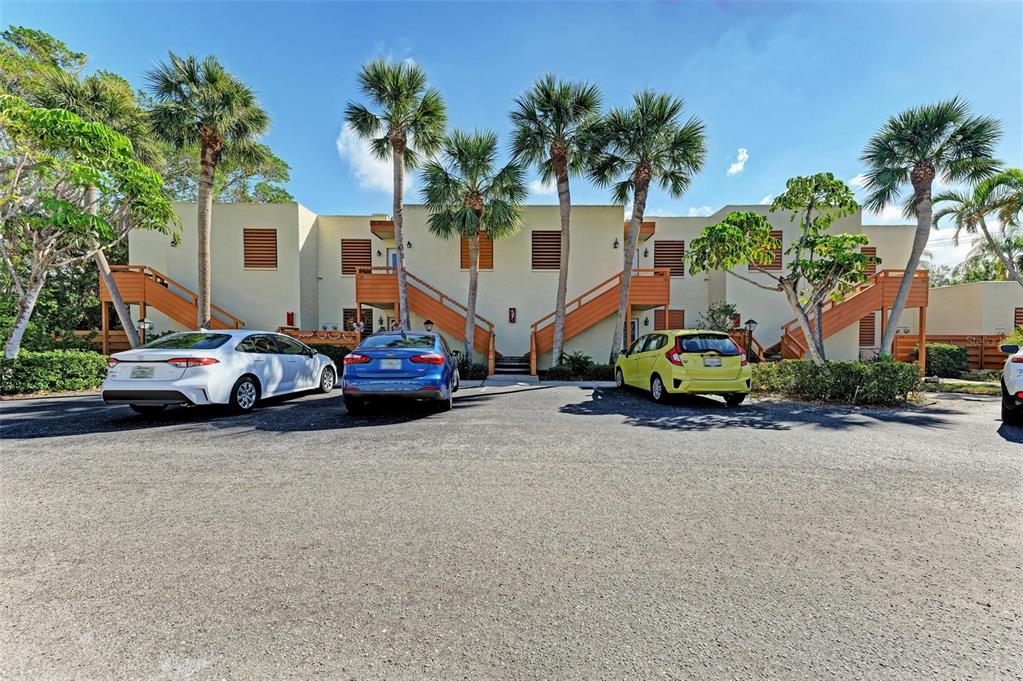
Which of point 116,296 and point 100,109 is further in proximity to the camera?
point 116,296

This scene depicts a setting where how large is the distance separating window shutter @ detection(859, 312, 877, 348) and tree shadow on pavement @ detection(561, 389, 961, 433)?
12.8 metres

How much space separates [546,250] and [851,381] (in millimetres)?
11224

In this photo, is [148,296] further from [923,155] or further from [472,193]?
[923,155]

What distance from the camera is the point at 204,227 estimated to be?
45.1ft

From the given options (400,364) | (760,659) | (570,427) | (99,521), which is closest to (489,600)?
(760,659)

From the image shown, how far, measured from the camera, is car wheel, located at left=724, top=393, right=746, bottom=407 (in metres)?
8.79

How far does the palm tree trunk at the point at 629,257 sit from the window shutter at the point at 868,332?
1236 centimetres

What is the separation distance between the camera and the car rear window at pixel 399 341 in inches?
294

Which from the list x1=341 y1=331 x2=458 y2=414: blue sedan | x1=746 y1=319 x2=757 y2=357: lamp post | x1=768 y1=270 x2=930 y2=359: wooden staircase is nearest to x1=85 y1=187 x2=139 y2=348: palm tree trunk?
x1=341 y1=331 x2=458 y2=414: blue sedan

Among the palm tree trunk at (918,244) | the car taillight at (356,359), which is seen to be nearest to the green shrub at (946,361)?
the palm tree trunk at (918,244)

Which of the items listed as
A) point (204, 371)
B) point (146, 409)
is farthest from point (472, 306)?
point (146, 409)

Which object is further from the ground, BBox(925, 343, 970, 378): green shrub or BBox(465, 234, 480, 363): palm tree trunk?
BBox(465, 234, 480, 363): palm tree trunk

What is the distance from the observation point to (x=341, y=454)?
5012 millimetres

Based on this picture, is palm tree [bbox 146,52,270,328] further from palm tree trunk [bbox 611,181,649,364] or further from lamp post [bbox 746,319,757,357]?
lamp post [bbox 746,319,757,357]
